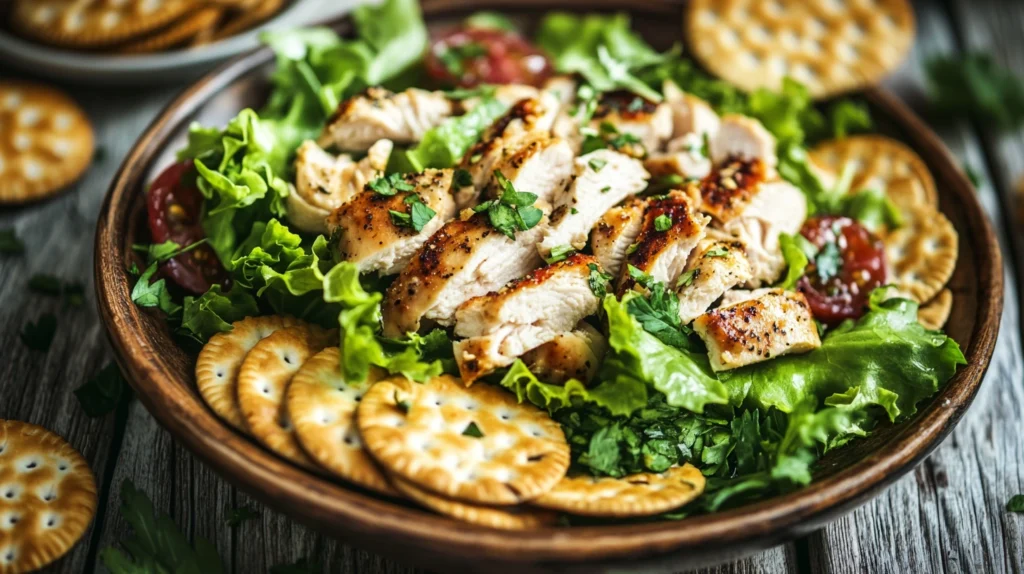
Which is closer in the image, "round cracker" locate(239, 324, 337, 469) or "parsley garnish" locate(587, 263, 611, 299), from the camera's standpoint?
"round cracker" locate(239, 324, 337, 469)

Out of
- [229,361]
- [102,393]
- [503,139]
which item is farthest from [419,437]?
[102,393]

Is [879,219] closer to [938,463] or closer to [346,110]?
[938,463]

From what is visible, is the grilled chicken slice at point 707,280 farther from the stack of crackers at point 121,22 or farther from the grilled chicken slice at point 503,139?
the stack of crackers at point 121,22

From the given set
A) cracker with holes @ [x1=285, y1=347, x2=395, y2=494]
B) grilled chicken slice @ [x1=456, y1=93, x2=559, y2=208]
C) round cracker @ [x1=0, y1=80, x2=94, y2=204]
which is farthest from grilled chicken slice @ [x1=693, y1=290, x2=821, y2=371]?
round cracker @ [x1=0, y1=80, x2=94, y2=204]

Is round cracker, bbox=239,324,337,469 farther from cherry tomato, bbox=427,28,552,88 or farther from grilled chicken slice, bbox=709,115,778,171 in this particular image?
grilled chicken slice, bbox=709,115,778,171

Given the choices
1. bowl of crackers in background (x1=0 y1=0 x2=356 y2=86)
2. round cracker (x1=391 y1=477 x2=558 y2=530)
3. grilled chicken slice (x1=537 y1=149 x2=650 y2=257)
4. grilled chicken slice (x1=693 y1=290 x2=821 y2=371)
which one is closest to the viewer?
round cracker (x1=391 y1=477 x2=558 y2=530)

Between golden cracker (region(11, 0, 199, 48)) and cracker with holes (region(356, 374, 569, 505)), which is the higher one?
golden cracker (region(11, 0, 199, 48))

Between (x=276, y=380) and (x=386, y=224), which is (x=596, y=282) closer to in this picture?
(x=386, y=224)
